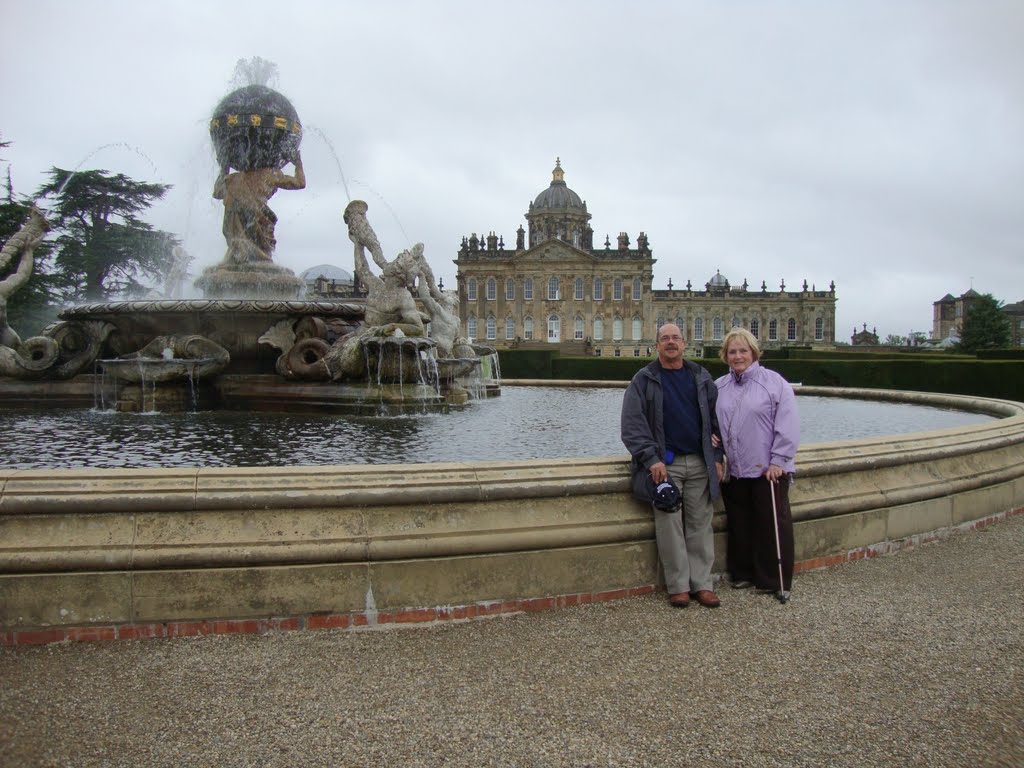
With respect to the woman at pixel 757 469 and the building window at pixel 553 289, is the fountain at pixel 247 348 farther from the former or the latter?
the building window at pixel 553 289

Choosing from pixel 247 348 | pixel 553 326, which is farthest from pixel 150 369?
pixel 553 326

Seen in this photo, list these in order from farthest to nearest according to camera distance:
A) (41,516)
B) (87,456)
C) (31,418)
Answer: (31,418) → (87,456) → (41,516)

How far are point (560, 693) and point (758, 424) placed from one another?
5.87 ft

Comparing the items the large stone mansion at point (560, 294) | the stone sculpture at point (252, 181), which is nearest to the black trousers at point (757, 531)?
the stone sculpture at point (252, 181)

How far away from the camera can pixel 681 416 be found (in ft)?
12.7

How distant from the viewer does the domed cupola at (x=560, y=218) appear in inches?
3346

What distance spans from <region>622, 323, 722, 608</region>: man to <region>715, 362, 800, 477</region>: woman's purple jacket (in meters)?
0.10

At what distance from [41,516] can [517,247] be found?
7736 centimetres

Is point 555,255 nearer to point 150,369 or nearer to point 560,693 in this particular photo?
point 150,369

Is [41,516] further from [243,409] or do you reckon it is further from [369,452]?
[243,409]

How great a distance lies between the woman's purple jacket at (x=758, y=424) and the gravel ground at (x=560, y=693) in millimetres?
682

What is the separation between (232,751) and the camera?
7.91ft

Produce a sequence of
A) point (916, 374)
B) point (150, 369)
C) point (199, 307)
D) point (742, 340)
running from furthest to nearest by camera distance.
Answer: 1. point (916, 374)
2. point (199, 307)
3. point (150, 369)
4. point (742, 340)

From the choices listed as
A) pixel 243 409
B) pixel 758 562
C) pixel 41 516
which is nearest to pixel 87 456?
pixel 41 516
